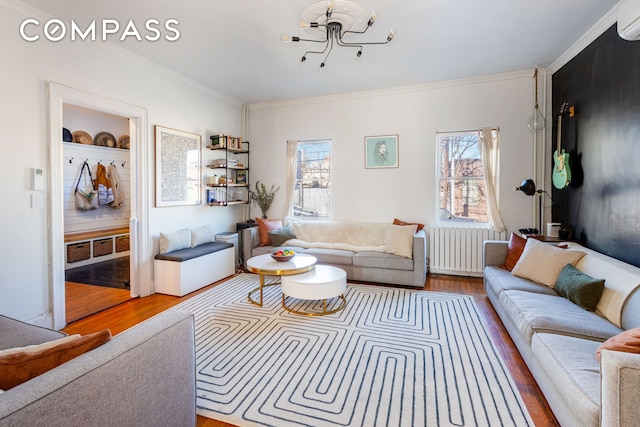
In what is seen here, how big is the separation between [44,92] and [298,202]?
3.62 m

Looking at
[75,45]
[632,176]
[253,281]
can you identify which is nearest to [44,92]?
[75,45]

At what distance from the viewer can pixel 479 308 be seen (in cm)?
329

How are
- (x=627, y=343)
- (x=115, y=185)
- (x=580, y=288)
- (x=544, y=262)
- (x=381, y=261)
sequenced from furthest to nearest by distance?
1. (x=115, y=185)
2. (x=381, y=261)
3. (x=544, y=262)
4. (x=580, y=288)
5. (x=627, y=343)

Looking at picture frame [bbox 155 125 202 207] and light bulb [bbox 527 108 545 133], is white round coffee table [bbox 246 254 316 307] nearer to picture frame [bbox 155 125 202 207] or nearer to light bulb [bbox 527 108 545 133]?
picture frame [bbox 155 125 202 207]

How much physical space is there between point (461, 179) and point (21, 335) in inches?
194

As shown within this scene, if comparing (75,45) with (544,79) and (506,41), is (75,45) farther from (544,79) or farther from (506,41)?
(544,79)

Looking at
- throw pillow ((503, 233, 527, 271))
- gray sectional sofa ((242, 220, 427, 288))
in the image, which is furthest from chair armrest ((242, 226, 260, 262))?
throw pillow ((503, 233, 527, 271))

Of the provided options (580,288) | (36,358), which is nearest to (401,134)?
(580,288)

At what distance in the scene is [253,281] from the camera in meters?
4.37

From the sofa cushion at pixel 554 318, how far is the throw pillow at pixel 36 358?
8.10 ft

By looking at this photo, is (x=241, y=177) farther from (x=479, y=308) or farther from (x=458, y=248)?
(x=479, y=308)

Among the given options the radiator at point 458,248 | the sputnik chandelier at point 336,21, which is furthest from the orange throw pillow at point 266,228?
the sputnik chandelier at point 336,21

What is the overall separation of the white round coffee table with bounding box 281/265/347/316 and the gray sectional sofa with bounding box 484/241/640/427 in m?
1.51

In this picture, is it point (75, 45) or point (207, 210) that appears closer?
point (75, 45)
